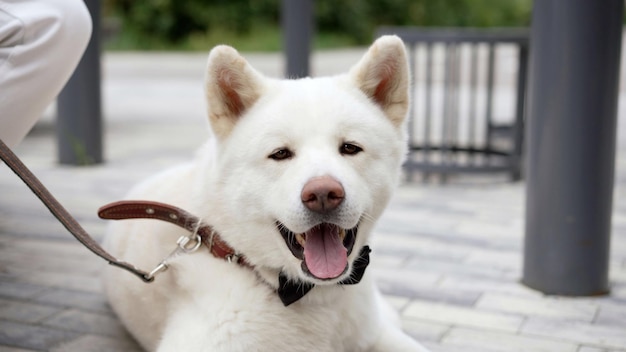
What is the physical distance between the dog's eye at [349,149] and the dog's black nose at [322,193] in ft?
0.59

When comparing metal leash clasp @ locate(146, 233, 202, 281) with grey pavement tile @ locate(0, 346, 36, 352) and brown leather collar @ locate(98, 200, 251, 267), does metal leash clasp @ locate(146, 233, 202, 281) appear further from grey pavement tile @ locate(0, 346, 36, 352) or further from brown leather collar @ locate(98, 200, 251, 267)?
grey pavement tile @ locate(0, 346, 36, 352)

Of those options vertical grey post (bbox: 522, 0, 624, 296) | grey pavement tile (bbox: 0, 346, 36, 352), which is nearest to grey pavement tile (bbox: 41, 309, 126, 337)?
grey pavement tile (bbox: 0, 346, 36, 352)

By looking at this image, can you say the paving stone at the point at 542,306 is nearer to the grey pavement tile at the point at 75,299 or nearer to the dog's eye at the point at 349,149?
the dog's eye at the point at 349,149

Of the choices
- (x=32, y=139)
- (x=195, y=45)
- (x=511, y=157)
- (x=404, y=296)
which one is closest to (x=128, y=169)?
(x=32, y=139)

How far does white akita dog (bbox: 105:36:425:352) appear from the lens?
218 cm

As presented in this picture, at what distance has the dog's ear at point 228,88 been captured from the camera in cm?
229

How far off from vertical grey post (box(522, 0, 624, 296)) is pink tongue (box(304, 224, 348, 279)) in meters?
1.53

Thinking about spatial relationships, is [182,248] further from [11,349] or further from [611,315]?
[611,315]

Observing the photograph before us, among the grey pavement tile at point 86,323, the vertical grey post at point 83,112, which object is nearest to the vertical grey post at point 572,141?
the grey pavement tile at point 86,323

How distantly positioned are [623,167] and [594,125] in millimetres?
3364

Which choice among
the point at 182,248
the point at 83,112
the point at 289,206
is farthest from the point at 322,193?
the point at 83,112

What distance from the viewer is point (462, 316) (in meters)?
3.23

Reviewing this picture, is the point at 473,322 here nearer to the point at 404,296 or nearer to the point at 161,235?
the point at 404,296

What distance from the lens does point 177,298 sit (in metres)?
2.45
